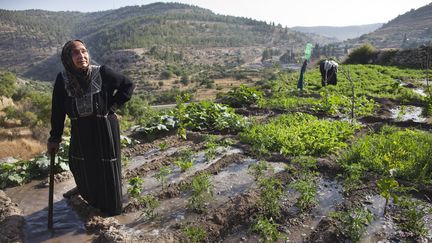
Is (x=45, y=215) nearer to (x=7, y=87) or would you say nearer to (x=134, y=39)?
(x=7, y=87)

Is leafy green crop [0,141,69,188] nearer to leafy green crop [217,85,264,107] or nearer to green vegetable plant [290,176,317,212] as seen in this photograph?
green vegetable plant [290,176,317,212]

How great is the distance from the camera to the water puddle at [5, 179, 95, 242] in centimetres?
332

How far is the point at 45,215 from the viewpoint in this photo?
3721 mm

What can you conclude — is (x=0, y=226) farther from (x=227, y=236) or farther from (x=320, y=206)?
→ (x=320, y=206)

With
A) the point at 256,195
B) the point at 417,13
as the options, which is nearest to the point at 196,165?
the point at 256,195

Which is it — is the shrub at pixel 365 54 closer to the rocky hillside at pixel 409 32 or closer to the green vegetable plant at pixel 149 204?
the green vegetable plant at pixel 149 204

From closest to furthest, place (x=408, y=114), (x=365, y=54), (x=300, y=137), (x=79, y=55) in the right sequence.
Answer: (x=79, y=55) → (x=300, y=137) → (x=408, y=114) → (x=365, y=54)

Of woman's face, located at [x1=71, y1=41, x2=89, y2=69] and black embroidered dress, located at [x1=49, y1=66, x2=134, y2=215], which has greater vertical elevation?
woman's face, located at [x1=71, y1=41, x2=89, y2=69]

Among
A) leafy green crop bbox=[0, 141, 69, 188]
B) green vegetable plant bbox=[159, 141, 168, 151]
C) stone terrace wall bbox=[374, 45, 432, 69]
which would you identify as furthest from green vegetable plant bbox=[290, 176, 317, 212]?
stone terrace wall bbox=[374, 45, 432, 69]

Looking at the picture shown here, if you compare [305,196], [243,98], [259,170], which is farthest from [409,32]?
[305,196]

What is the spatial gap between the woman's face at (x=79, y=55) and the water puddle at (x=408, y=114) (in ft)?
21.0

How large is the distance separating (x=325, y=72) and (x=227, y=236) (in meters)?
8.63

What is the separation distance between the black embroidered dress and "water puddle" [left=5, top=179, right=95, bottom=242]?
340mm

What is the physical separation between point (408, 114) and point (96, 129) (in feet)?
23.7
